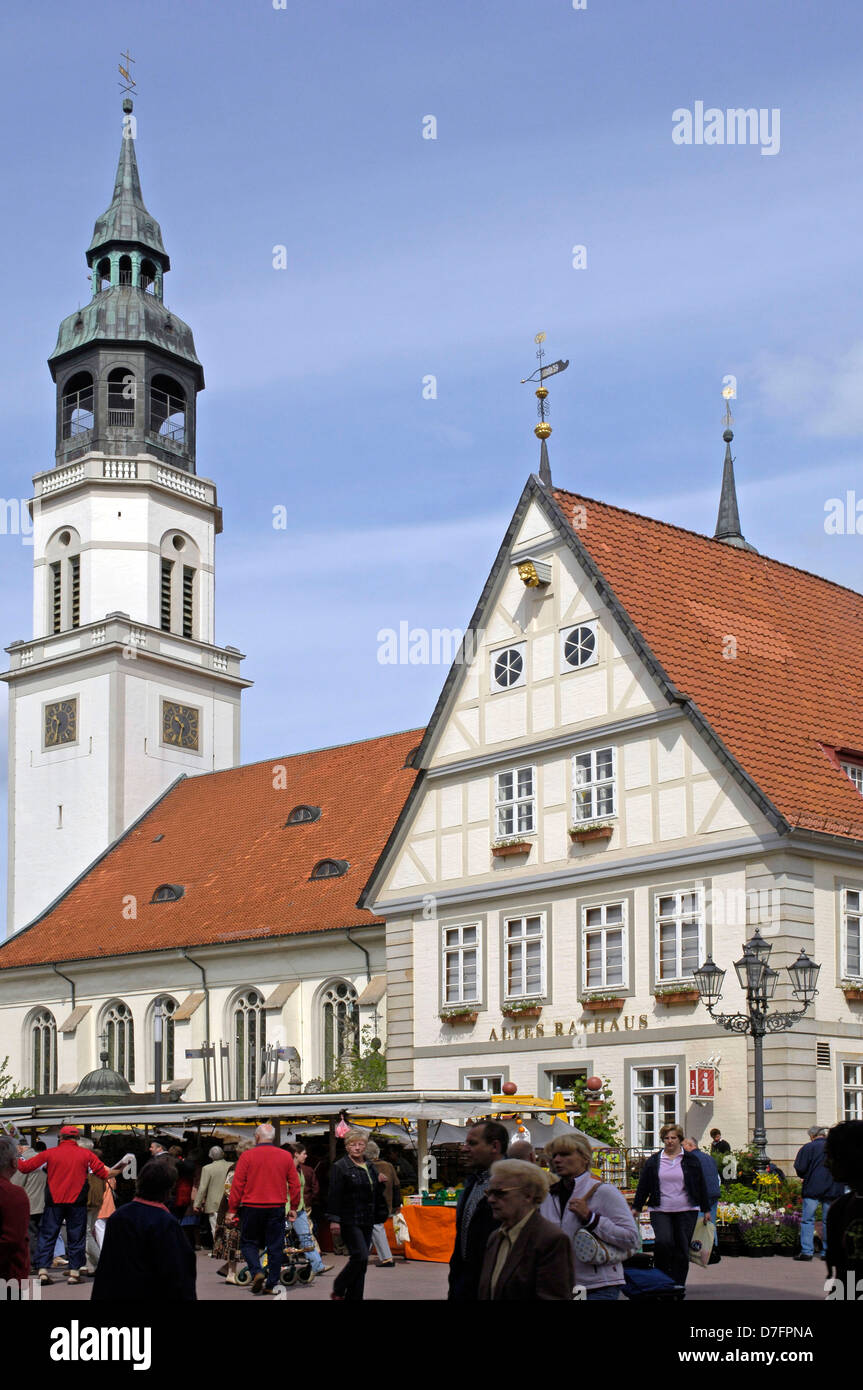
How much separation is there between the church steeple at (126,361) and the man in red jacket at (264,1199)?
47953 mm

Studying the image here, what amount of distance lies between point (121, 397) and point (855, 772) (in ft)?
123

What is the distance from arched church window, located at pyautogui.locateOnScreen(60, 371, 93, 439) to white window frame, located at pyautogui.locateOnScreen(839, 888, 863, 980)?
4091cm

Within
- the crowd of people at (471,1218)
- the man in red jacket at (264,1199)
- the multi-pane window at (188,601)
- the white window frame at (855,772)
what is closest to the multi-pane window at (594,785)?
the white window frame at (855,772)

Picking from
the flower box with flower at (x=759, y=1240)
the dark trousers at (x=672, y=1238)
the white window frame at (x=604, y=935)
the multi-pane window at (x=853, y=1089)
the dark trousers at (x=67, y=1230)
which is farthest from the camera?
the white window frame at (x=604, y=935)

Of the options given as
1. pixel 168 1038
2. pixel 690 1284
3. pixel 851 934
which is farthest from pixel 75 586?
pixel 690 1284

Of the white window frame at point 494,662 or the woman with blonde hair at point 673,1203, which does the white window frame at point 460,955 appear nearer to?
the white window frame at point 494,662

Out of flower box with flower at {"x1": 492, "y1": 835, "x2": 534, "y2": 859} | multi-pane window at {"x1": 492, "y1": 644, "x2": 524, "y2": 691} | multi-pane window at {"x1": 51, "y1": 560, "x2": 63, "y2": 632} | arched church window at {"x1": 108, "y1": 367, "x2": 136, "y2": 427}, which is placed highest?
arched church window at {"x1": 108, "y1": 367, "x2": 136, "y2": 427}

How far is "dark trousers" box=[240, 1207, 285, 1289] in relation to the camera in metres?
18.7

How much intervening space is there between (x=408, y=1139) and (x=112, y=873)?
1138 inches

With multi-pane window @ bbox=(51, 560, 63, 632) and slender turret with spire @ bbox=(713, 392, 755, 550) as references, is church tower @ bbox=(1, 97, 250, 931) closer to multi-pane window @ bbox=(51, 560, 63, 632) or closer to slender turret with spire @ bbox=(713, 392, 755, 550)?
multi-pane window @ bbox=(51, 560, 63, 632)

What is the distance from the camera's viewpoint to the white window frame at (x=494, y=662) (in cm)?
3516

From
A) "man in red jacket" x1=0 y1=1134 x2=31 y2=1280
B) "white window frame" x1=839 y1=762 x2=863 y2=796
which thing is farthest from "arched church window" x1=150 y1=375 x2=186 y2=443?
"man in red jacket" x1=0 y1=1134 x2=31 y2=1280

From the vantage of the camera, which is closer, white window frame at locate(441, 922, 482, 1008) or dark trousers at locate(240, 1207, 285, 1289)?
dark trousers at locate(240, 1207, 285, 1289)
